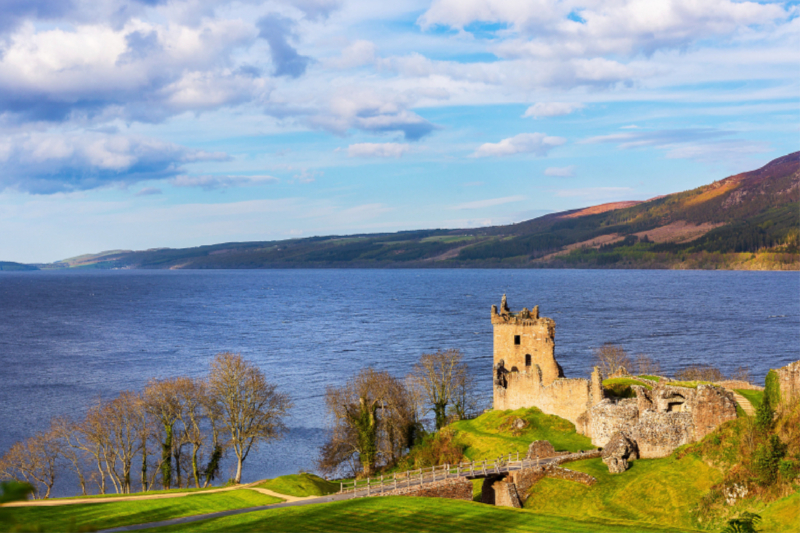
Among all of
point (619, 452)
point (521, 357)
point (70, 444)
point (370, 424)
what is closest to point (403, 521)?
point (619, 452)

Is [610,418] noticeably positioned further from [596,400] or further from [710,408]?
[710,408]

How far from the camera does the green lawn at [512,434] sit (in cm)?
5562

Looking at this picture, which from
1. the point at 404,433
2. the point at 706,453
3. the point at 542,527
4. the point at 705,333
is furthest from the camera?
the point at 705,333

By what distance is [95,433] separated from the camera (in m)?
60.6

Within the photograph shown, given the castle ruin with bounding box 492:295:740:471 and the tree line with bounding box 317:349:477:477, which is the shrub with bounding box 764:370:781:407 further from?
the tree line with bounding box 317:349:477:477

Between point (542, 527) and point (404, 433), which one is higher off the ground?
point (542, 527)

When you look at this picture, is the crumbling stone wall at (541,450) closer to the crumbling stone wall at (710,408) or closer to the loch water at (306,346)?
the crumbling stone wall at (710,408)

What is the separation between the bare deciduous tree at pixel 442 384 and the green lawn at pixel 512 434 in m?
14.5

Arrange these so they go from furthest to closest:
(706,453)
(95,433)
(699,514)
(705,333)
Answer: (705,333)
(95,433)
(706,453)
(699,514)

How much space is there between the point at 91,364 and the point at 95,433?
6172 cm

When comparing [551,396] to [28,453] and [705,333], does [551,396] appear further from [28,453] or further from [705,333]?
[705,333]

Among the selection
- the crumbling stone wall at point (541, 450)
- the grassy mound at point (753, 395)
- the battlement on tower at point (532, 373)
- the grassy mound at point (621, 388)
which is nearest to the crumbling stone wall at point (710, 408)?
the grassy mound at point (753, 395)

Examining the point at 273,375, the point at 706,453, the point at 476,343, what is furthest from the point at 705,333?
the point at 706,453

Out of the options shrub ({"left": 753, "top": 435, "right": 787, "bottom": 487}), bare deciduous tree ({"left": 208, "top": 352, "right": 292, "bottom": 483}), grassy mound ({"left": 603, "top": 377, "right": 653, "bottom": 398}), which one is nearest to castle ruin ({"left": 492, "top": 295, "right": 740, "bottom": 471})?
grassy mound ({"left": 603, "top": 377, "right": 653, "bottom": 398})
